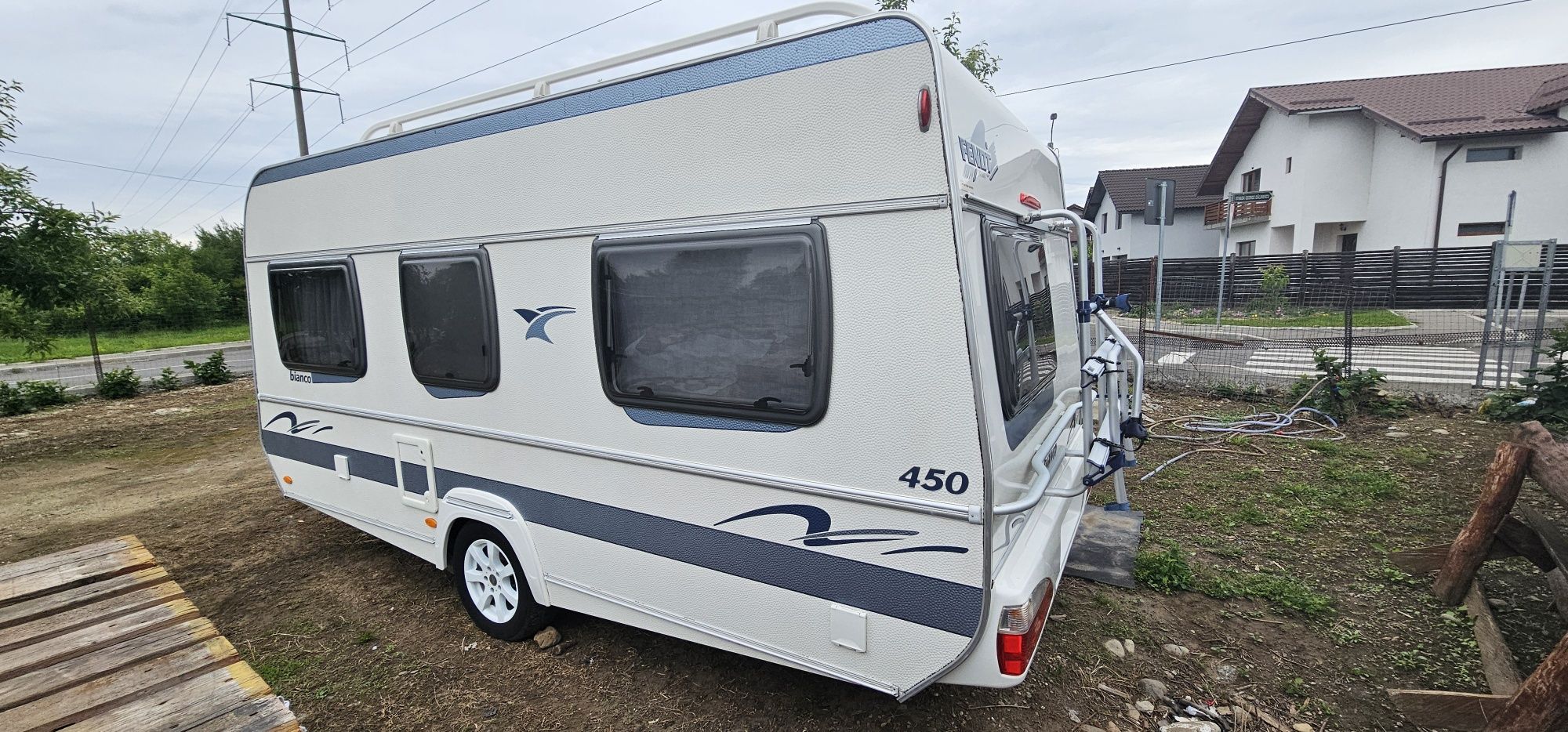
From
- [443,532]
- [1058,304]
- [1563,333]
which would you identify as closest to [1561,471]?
[1058,304]

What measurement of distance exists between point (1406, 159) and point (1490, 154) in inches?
67.9

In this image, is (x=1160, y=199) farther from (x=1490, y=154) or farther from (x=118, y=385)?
(x=1490, y=154)

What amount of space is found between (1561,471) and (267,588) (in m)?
7.19

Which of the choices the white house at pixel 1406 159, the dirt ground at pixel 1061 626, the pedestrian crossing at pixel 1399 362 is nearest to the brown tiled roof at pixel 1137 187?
the white house at pixel 1406 159

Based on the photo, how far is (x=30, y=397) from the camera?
11.0 metres

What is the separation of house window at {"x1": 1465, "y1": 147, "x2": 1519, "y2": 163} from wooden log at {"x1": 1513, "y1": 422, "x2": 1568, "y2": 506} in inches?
825

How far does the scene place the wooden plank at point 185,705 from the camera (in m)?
2.09

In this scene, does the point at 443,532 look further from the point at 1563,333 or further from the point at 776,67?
the point at 1563,333

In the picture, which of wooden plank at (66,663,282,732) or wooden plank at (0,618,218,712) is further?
wooden plank at (0,618,218,712)

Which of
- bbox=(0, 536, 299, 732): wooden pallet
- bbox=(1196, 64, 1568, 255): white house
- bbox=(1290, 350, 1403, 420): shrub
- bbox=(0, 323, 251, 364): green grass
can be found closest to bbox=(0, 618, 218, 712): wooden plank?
bbox=(0, 536, 299, 732): wooden pallet

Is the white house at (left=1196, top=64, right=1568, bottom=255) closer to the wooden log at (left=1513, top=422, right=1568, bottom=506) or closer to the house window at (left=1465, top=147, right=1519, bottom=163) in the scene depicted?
the house window at (left=1465, top=147, right=1519, bottom=163)

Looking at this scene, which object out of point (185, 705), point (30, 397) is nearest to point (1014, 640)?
point (185, 705)

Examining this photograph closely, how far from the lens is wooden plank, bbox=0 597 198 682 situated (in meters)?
2.43

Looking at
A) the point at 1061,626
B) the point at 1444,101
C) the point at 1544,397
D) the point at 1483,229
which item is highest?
the point at 1444,101
